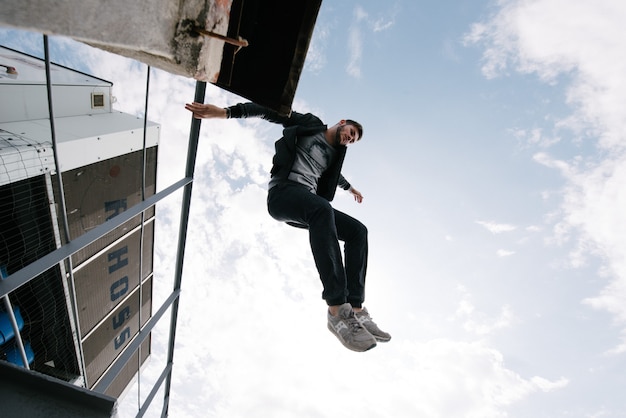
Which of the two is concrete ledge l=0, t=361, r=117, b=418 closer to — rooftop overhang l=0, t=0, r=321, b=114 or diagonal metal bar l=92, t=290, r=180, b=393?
rooftop overhang l=0, t=0, r=321, b=114

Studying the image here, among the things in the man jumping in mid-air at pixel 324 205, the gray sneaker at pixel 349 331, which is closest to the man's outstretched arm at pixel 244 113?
the man jumping in mid-air at pixel 324 205

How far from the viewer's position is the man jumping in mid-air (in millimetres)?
2180

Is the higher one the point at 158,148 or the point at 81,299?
the point at 158,148

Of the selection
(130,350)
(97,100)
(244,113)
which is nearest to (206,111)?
(244,113)

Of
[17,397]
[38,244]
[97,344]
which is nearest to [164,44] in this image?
[17,397]

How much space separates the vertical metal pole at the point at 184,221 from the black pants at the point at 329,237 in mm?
729

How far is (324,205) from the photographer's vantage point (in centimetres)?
232

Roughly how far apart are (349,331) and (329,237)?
25.4 inches

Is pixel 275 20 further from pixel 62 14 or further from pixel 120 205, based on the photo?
pixel 120 205

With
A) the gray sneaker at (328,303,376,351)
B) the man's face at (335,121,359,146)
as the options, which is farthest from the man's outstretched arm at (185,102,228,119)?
the gray sneaker at (328,303,376,351)

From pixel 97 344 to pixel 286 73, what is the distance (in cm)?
460

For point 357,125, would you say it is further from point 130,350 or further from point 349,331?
point 130,350

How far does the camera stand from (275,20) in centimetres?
159

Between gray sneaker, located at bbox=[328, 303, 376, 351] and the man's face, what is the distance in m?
1.43
